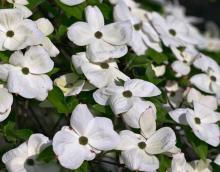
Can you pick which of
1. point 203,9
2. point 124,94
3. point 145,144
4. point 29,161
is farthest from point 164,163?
point 203,9

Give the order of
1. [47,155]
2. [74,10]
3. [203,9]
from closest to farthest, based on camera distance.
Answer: [47,155] < [74,10] < [203,9]

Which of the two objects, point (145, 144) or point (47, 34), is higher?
point (47, 34)

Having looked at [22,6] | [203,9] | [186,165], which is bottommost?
[203,9]

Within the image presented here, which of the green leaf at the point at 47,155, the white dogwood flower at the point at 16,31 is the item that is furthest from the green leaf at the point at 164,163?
the white dogwood flower at the point at 16,31

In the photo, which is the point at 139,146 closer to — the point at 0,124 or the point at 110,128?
the point at 110,128

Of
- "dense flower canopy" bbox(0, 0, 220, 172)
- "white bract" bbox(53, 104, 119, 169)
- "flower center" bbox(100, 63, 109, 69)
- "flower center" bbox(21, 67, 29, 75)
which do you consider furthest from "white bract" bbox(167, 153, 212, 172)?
"flower center" bbox(21, 67, 29, 75)

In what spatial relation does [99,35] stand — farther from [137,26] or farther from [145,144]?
[145,144]

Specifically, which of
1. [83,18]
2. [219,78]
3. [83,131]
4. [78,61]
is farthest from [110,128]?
[219,78]
